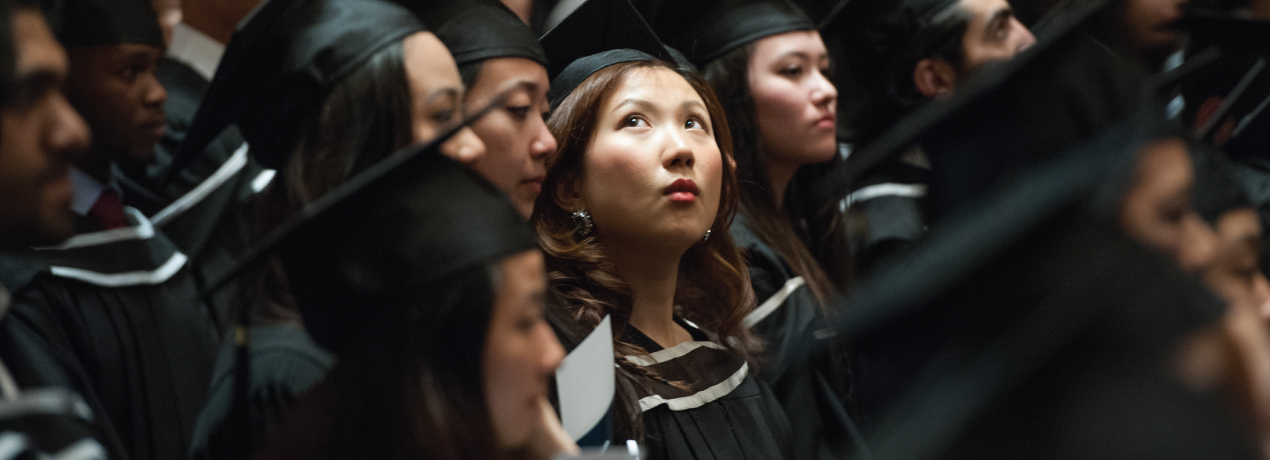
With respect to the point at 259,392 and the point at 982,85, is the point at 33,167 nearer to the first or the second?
the point at 259,392

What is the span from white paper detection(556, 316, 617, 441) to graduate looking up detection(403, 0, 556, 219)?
0.40m

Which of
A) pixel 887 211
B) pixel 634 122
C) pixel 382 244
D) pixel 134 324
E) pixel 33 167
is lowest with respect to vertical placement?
pixel 887 211

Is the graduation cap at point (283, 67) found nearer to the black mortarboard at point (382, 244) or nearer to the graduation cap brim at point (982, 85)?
the black mortarboard at point (382, 244)

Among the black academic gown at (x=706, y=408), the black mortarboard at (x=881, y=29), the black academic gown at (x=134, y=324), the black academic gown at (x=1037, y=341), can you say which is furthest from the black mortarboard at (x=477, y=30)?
the black mortarboard at (x=881, y=29)

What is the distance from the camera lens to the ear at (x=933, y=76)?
3.27 m

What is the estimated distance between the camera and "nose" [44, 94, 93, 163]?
126 centimetres

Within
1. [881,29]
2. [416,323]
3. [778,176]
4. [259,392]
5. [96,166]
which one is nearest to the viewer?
[416,323]

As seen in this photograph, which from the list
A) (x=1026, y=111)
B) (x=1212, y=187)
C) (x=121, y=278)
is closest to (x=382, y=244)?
(x=1026, y=111)

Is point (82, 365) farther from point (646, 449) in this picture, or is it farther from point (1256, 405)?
point (1256, 405)

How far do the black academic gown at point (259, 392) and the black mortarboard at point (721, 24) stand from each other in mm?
1751

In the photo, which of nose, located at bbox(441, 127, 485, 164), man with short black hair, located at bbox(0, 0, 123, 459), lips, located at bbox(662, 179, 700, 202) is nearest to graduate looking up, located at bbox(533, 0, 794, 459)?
lips, located at bbox(662, 179, 700, 202)

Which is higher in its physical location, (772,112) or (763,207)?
(772,112)

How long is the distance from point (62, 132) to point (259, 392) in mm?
461

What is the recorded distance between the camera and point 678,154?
2.11 m
